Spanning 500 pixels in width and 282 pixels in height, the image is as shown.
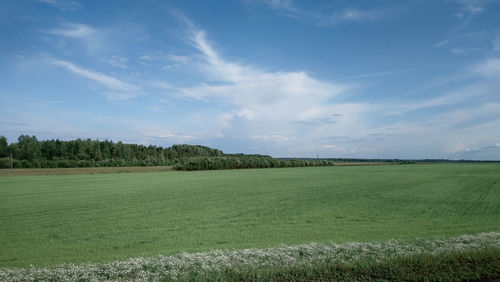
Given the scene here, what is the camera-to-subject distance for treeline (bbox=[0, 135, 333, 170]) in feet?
277

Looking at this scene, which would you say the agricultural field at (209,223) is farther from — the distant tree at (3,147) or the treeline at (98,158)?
the distant tree at (3,147)

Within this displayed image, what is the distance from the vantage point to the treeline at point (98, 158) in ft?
277

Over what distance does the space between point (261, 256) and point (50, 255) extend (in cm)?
817

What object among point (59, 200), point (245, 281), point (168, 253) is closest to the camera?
point (245, 281)

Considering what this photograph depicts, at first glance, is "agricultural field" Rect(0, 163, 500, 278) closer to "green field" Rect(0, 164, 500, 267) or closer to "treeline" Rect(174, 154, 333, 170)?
"green field" Rect(0, 164, 500, 267)

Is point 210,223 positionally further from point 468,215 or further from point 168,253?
point 468,215

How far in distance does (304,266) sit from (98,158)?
114m

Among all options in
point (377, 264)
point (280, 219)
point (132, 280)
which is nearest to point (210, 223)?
point (280, 219)

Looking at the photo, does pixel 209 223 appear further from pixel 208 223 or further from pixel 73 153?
pixel 73 153

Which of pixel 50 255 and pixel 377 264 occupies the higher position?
pixel 377 264

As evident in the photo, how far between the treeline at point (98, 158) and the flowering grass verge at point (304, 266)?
8319 centimetres

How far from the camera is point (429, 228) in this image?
48.3 ft

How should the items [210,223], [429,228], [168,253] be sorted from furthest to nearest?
1. [210,223]
2. [429,228]
3. [168,253]

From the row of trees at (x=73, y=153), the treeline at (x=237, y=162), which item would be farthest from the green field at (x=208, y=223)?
the row of trees at (x=73, y=153)
